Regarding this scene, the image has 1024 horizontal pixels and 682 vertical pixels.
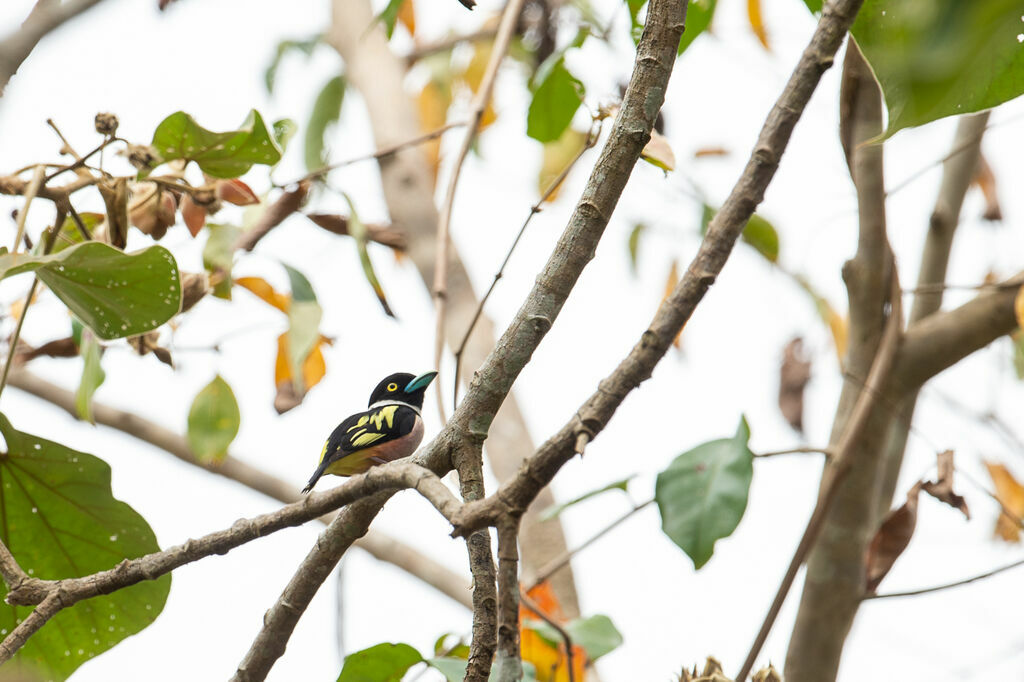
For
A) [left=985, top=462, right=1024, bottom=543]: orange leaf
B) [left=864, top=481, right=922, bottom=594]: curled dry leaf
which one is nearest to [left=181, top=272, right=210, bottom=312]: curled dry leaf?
[left=864, top=481, right=922, bottom=594]: curled dry leaf

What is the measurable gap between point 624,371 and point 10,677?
73cm

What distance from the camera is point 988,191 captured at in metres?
2.55

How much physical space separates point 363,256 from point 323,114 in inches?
68.4

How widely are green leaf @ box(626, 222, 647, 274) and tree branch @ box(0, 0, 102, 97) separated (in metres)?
2.09

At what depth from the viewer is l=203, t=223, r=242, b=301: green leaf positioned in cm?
148

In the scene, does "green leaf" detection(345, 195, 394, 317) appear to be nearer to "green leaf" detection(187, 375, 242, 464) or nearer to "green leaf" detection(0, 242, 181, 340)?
"green leaf" detection(187, 375, 242, 464)

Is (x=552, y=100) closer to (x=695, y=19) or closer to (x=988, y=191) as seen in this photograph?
(x=695, y=19)

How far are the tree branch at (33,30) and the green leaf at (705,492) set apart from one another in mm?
946

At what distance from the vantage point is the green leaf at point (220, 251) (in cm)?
148

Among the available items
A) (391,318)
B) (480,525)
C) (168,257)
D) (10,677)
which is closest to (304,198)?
(391,318)

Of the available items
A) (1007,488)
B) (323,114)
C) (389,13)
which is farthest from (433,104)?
(1007,488)

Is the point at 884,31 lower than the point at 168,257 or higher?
higher

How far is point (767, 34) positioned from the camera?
2.63 metres

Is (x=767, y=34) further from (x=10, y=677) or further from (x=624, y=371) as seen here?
(x=10, y=677)
